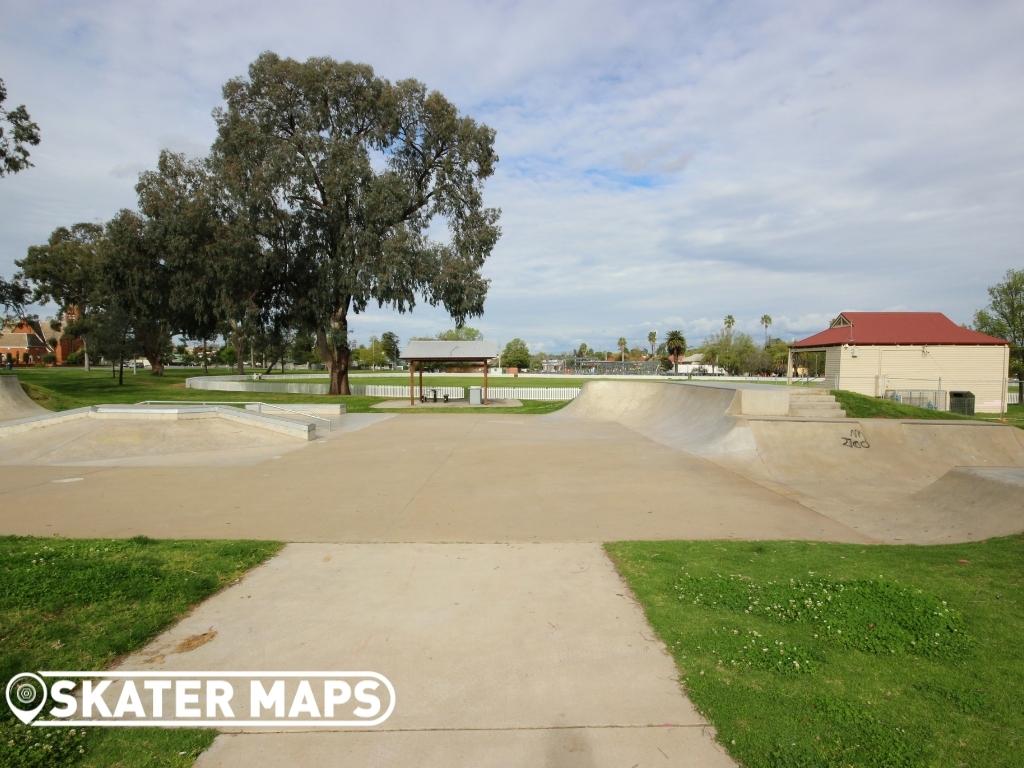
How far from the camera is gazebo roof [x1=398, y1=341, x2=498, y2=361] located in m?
28.0

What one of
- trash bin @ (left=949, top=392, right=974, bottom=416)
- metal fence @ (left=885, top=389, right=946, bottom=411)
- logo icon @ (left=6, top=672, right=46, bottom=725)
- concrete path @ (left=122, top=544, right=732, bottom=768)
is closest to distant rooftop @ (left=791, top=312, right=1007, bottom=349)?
metal fence @ (left=885, top=389, right=946, bottom=411)

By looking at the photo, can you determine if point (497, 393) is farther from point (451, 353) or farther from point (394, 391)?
point (394, 391)

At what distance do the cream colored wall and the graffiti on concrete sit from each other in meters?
20.8

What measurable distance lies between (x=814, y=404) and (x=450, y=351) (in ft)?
57.0

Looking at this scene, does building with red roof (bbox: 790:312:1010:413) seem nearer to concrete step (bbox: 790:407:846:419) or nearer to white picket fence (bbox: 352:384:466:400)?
concrete step (bbox: 790:407:846:419)

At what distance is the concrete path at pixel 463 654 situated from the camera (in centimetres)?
296

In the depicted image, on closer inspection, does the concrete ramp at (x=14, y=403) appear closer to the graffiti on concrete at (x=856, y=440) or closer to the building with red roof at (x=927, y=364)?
the graffiti on concrete at (x=856, y=440)

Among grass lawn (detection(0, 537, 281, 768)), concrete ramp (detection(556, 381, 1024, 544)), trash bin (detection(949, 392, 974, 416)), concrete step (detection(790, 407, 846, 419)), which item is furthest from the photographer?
trash bin (detection(949, 392, 974, 416))

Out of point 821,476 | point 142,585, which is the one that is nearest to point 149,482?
point 142,585

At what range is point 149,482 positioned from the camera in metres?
9.91

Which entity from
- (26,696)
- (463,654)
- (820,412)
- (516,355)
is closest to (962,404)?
(820,412)

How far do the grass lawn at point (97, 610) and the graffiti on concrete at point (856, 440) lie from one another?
1203 cm

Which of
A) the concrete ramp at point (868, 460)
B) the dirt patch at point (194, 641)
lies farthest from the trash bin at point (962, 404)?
the dirt patch at point (194, 641)

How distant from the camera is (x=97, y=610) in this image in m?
4.49
